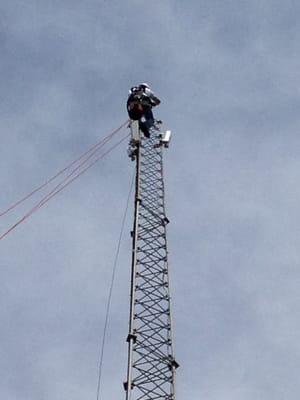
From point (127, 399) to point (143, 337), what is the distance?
3.57 metres

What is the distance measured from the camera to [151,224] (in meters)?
40.0

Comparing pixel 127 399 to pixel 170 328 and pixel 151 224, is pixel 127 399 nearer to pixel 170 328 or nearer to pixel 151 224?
pixel 170 328

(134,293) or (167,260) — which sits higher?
(167,260)

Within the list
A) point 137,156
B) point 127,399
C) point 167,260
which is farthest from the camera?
point 137,156

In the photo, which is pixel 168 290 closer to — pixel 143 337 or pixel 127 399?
pixel 143 337

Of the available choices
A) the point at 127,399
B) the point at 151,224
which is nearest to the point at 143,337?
the point at 127,399

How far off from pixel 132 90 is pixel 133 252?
9.81 m

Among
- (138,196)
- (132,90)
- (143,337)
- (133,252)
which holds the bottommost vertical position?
(143,337)

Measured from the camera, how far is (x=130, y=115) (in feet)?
140

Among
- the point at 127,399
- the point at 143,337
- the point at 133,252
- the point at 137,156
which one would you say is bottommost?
the point at 127,399

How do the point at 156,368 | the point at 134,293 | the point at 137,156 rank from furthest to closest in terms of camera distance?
the point at 137,156 < the point at 134,293 < the point at 156,368

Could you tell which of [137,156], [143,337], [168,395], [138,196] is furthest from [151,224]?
[168,395]

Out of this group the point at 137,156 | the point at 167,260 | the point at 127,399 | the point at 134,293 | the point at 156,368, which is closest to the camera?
the point at 127,399

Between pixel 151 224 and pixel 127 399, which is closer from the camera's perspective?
pixel 127 399
